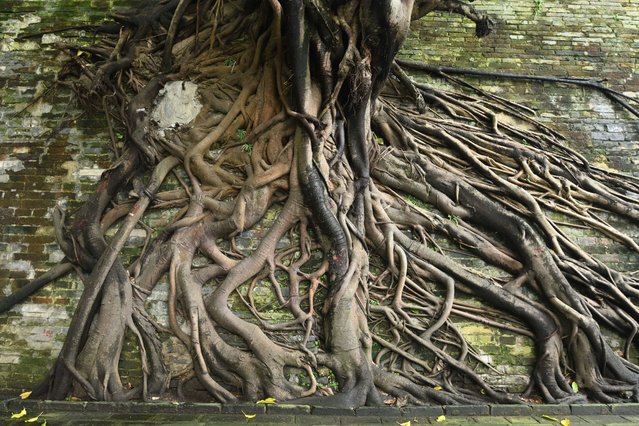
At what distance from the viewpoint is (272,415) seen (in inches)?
139

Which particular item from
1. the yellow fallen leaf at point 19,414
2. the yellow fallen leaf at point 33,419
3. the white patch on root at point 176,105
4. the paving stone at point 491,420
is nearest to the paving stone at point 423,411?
the paving stone at point 491,420

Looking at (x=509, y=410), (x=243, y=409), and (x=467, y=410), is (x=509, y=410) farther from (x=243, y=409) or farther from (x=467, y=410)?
(x=243, y=409)

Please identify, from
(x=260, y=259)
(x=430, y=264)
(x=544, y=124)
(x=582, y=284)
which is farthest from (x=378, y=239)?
(x=544, y=124)

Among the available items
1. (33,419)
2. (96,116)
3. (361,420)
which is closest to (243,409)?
(361,420)

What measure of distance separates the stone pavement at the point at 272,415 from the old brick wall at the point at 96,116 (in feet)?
2.16

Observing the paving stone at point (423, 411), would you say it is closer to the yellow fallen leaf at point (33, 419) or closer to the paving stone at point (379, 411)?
the paving stone at point (379, 411)

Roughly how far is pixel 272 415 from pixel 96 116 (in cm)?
382

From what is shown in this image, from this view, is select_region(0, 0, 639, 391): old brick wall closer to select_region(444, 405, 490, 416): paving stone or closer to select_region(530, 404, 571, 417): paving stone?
select_region(530, 404, 571, 417): paving stone

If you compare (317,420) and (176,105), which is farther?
(176,105)

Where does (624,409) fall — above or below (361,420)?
above

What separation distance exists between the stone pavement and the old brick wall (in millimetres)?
658

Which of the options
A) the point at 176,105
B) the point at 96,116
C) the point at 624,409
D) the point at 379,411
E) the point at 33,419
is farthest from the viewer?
the point at 96,116

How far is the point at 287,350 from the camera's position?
3963 mm

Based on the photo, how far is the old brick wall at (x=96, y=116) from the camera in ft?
14.6
